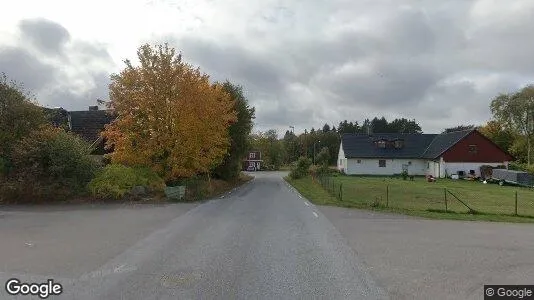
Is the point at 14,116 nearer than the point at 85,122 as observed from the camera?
Yes

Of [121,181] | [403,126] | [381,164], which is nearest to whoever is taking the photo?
[121,181]

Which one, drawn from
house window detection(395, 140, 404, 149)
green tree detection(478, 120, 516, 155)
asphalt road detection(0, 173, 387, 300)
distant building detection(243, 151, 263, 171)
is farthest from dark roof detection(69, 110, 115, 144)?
distant building detection(243, 151, 263, 171)

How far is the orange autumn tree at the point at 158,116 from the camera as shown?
29.2 meters

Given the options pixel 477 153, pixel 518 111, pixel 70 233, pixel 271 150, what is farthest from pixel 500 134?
pixel 70 233

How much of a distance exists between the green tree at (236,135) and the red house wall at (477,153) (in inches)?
1201

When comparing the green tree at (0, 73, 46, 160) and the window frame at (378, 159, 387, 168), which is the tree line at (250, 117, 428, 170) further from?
the green tree at (0, 73, 46, 160)

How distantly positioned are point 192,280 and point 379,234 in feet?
25.9

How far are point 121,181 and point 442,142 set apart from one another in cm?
5681

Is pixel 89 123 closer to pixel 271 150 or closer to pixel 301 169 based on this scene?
pixel 301 169

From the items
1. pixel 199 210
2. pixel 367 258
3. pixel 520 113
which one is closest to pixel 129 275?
pixel 367 258

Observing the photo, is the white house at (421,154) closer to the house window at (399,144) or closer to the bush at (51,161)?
the house window at (399,144)

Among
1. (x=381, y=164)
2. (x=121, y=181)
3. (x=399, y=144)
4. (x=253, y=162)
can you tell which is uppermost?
(x=399, y=144)

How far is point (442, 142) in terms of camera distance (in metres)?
71.7

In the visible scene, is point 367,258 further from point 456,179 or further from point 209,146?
point 456,179
